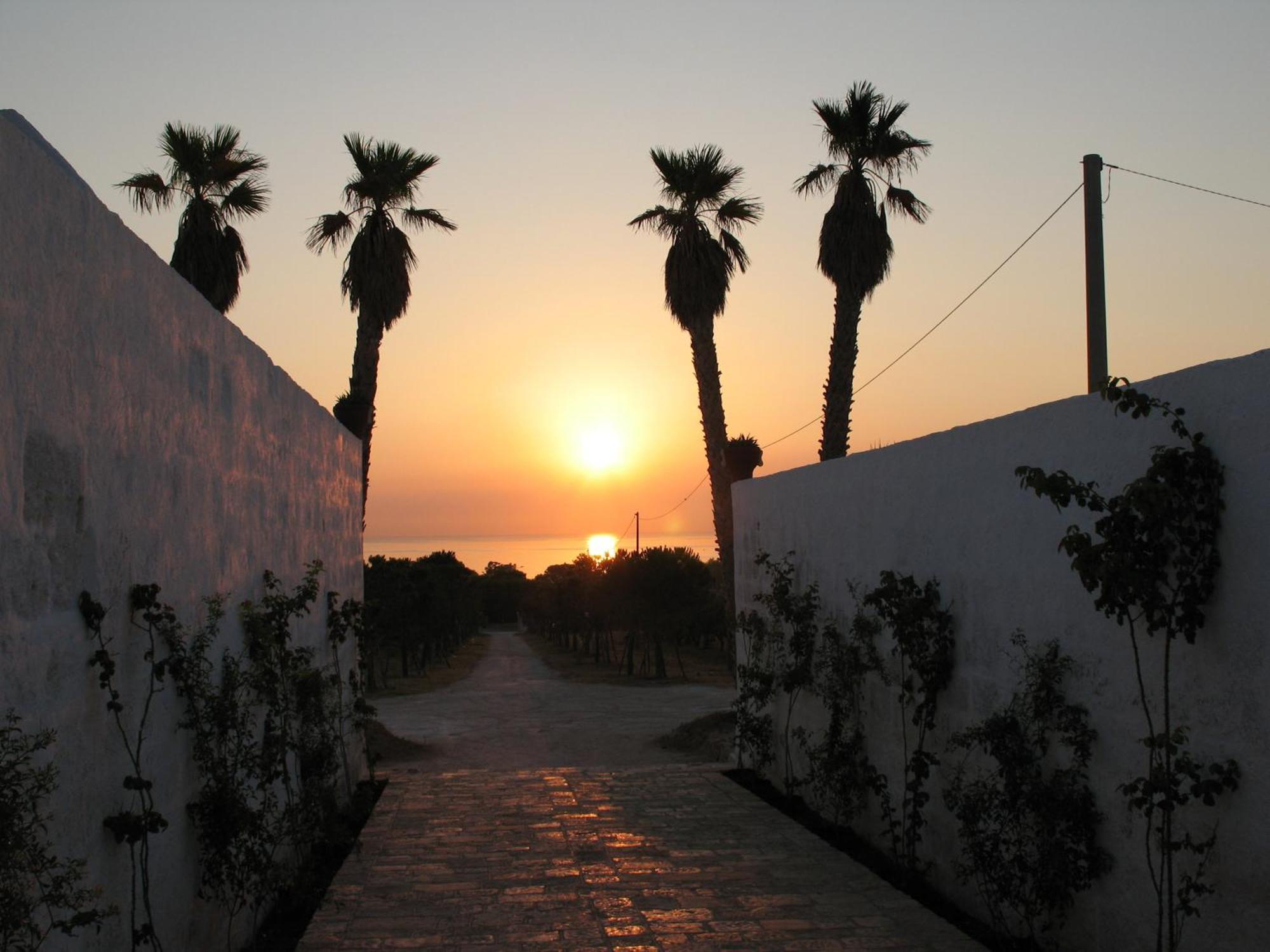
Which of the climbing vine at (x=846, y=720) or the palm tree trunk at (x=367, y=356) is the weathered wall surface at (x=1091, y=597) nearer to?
the climbing vine at (x=846, y=720)

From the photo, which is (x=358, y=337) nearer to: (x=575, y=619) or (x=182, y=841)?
(x=182, y=841)

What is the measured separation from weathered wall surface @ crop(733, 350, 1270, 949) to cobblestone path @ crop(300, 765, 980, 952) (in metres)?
0.77

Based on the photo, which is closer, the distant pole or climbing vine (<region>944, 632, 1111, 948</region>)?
climbing vine (<region>944, 632, 1111, 948</region>)

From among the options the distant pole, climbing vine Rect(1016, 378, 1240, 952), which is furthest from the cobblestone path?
the distant pole

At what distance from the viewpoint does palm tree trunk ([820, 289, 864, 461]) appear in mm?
19438

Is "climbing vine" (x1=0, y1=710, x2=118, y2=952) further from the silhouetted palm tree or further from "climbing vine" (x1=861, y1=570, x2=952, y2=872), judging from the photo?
the silhouetted palm tree

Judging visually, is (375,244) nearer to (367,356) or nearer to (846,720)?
(367,356)

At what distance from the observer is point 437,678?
42.2 metres

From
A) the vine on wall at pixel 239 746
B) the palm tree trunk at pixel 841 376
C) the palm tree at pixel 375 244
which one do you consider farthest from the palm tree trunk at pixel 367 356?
the vine on wall at pixel 239 746

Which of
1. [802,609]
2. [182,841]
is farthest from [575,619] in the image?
[182,841]

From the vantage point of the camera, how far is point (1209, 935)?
15.0 feet

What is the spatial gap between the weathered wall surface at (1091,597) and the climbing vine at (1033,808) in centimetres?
9

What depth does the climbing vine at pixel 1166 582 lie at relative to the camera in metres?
4.48

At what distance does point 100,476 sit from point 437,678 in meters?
39.2
